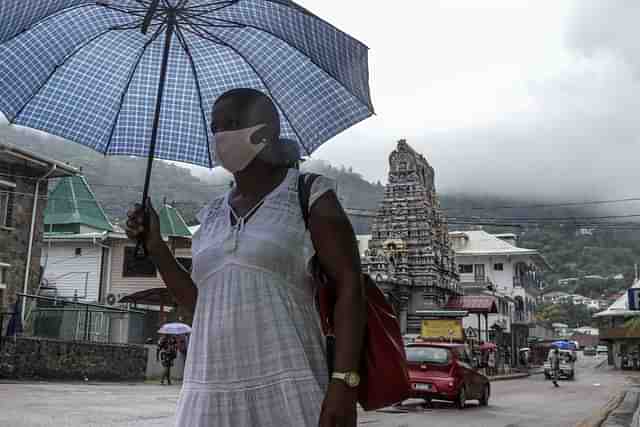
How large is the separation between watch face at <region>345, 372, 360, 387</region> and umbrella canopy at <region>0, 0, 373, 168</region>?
134 centimetres

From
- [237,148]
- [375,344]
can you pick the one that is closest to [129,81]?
[237,148]

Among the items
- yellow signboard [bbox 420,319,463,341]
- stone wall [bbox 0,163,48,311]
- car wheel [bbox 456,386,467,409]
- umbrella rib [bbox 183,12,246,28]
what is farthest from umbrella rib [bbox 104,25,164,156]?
yellow signboard [bbox 420,319,463,341]

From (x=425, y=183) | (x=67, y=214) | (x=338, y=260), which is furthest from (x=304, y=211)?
(x=425, y=183)

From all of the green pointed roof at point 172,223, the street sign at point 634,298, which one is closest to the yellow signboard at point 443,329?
the green pointed roof at point 172,223

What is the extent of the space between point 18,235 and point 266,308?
21053 millimetres

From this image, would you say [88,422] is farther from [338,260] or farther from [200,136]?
[338,260]

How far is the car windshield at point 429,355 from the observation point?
15.1 meters

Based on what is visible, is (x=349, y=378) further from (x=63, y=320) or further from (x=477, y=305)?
(x=477, y=305)

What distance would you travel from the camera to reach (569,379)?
35469 millimetres

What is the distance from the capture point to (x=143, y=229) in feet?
9.09

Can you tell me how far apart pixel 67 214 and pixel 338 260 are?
32.1m

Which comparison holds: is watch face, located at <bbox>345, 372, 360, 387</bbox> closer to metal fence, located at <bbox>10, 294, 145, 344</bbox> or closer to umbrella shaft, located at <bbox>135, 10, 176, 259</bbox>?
umbrella shaft, located at <bbox>135, 10, 176, 259</bbox>

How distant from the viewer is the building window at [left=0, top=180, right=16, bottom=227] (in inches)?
805

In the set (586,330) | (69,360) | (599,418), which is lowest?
(599,418)
